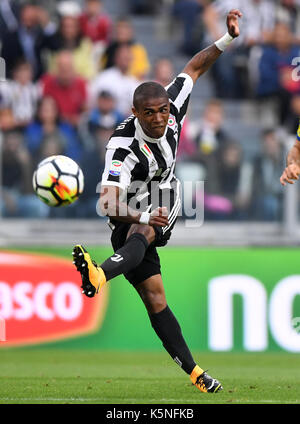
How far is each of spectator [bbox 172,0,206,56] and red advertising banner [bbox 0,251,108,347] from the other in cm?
593

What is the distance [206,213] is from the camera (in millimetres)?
13344

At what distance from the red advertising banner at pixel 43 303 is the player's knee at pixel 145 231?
5.30 metres

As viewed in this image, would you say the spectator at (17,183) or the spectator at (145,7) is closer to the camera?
the spectator at (17,183)

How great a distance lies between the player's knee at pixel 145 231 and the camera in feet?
26.3

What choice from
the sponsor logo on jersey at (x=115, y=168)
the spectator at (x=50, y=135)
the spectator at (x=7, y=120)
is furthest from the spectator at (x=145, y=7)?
the sponsor logo on jersey at (x=115, y=168)

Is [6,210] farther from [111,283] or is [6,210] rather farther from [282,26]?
[282,26]

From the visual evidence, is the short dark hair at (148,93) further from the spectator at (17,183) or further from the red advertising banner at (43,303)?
the red advertising banner at (43,303)

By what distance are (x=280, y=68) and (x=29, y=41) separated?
4229mm

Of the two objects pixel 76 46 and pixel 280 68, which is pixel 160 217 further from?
pixel 76 46

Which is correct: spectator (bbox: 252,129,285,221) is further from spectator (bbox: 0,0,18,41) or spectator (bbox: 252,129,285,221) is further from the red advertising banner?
spectator (bbox: 0,0,18,41)

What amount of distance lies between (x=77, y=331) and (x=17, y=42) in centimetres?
533

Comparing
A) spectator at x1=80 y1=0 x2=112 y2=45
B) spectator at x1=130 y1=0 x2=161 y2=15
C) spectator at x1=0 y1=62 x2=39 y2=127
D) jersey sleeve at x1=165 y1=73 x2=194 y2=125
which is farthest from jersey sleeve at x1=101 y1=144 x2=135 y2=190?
spectator at x1=130 y1=0 x2=161 y2=15

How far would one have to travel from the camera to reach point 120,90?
1552 cm

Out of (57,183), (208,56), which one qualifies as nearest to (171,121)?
(208,56)
